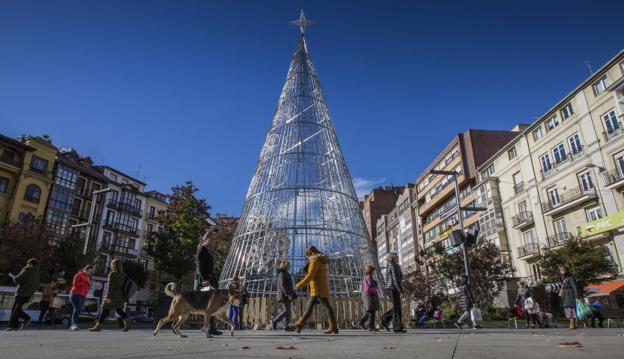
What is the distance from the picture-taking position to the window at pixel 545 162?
33.7 meters

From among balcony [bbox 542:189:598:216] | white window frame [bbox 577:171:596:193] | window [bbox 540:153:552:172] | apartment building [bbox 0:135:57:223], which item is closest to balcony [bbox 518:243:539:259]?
balcony [bbox 542:189:598:216]

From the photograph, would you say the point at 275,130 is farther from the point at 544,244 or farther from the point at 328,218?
the point at 544,244

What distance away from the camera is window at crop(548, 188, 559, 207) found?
32419 millimetres

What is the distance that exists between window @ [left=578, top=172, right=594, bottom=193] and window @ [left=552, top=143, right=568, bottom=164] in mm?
2301

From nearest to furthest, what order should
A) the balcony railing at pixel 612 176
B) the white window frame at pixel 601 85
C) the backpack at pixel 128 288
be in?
1. the backpack at pixel 128 288
2. the balcony railing at pixel 612 176
3. the white window frame at pixel 601 85

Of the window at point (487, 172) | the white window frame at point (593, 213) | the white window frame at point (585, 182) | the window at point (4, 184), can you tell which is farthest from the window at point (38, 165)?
the white window frame at point (593, 213)

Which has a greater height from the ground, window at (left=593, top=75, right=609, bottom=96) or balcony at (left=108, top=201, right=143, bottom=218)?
window at (left=593, top=75, right=609, bottom=96)

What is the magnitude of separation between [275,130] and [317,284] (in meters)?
9.74

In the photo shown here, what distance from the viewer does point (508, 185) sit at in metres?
38.8

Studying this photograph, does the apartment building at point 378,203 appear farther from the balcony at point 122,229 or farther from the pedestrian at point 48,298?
the pedestrian at point 48,298

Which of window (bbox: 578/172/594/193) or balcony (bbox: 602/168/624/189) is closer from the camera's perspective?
balcony (bbox: 602/168/624/189)

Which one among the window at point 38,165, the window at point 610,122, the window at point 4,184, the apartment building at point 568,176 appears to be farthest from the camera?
the window at point 38,165

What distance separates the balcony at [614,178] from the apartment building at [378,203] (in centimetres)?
5953

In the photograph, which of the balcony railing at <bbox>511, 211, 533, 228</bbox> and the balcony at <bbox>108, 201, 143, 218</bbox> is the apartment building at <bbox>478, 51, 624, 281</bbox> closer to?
the balcony railing at <bbox>511, 211, 533, 228</bbox>
